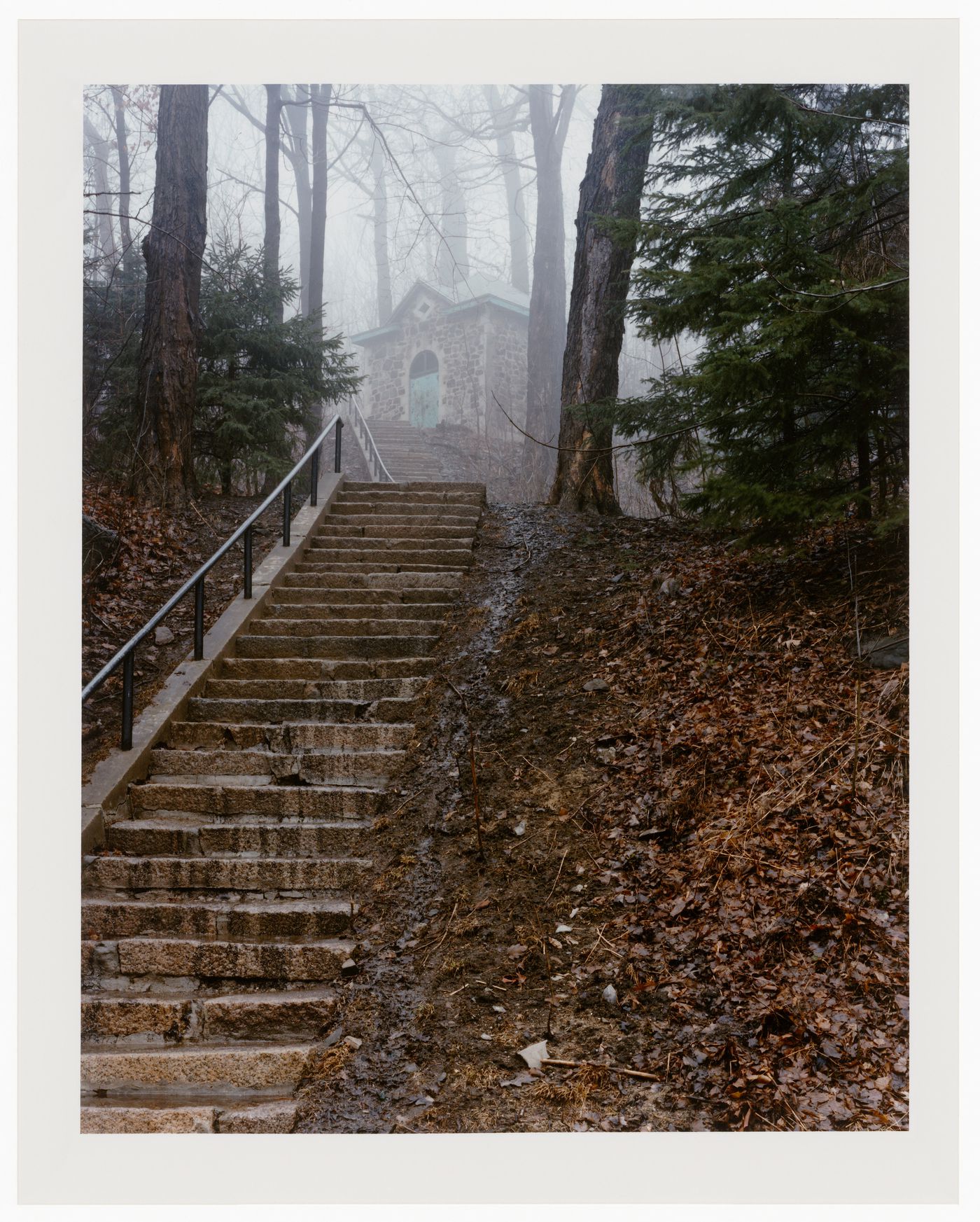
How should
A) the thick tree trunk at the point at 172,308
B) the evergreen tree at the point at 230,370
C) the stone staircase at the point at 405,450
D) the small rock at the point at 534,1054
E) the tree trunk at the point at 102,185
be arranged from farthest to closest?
the stone staircase at the point at 405,450 → the tree trunk at the point at 102,185 → the evergreen tree at the point at 230,370 → the thick tree trunk at the point at 172,308 → the small rock at the point at 534,1054

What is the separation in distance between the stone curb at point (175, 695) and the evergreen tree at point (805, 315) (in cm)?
336

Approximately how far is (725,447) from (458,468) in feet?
50.7

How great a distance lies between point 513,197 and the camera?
21016 mm

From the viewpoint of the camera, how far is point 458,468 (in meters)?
20.1

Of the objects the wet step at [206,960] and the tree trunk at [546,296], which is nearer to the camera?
the wet step at [206,960]

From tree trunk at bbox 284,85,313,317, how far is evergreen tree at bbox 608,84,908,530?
14.1 metres

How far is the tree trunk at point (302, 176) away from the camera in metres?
18.1

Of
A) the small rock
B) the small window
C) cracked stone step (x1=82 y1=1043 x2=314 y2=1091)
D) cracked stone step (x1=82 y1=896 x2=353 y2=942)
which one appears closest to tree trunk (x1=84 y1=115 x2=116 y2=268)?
cracked stone step (x1=82 y1=896 x2=353 y2=942)


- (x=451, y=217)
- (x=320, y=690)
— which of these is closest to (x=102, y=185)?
(x=451, y=217)

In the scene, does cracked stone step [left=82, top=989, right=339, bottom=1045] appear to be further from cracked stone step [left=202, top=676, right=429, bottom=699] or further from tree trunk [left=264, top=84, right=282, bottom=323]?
tree trunk [left=264, top=84, right=282, bottom=323]

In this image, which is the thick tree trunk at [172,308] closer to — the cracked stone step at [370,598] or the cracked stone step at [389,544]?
the cracked stone step at [389,544]

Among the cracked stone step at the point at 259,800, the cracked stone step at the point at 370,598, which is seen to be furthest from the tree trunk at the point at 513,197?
the cracked stone step at the point at 259,800
